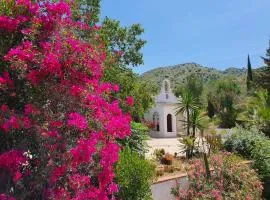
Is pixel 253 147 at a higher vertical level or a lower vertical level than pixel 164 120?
lower

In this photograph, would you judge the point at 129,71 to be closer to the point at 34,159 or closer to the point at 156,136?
the point at 34,159

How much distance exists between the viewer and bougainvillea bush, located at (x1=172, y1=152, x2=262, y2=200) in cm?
1046

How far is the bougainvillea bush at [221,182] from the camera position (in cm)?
1046

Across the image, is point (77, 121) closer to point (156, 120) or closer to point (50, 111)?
point (50, 111)

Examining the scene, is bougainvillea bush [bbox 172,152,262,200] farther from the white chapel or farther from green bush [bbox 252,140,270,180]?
the white chapel

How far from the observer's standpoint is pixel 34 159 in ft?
21.6

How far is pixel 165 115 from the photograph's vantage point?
135 feet

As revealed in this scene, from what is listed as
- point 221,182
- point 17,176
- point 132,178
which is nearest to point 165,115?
point 221,182

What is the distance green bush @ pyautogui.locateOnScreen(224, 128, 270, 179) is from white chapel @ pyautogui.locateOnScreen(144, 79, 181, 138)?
71.0 ft

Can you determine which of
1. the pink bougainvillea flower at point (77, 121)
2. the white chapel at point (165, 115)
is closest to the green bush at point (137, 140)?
the pink bougainvillea flower at point (77, 121)

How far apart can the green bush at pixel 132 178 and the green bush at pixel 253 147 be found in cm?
544

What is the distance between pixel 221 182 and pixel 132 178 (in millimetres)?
2578

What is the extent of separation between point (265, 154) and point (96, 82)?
30.1 ft

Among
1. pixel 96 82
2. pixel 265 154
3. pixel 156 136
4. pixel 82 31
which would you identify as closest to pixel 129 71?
pixel 265 154
